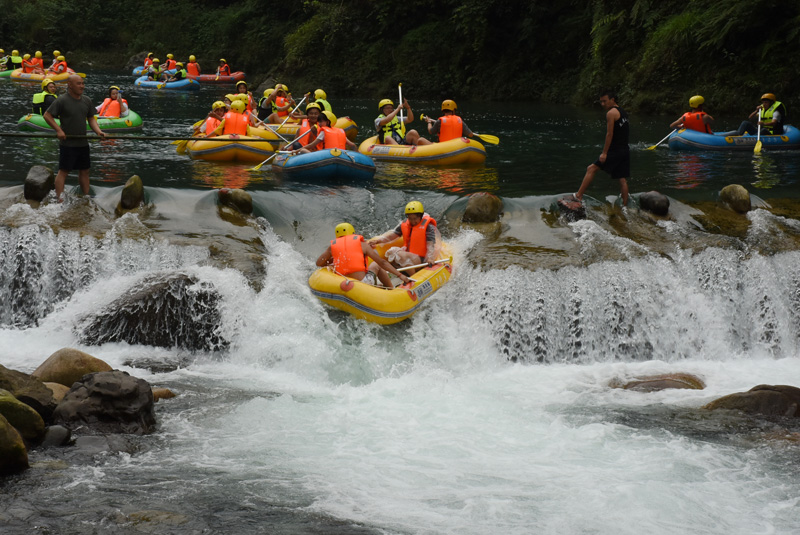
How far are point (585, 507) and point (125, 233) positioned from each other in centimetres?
656

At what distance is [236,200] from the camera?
11.3m

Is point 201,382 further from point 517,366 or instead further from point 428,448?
point 517,366

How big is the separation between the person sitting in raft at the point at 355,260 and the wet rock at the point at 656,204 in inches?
145

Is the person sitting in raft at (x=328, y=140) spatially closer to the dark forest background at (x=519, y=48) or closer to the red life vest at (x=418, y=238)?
the red life vest at (x=418, y=238)

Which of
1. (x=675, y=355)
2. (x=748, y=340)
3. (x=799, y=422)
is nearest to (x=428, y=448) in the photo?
(x=799, y=422)

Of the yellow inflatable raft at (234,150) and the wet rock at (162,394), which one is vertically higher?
the yellow inflatable raft at (234,150)

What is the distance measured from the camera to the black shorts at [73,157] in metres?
10.6

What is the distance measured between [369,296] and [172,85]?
27.1 m

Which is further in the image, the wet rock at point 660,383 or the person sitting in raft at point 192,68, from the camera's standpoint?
the person sitting in raft at point 192,68

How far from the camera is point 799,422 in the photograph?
24.7ft

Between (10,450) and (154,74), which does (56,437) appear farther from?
(154,74)

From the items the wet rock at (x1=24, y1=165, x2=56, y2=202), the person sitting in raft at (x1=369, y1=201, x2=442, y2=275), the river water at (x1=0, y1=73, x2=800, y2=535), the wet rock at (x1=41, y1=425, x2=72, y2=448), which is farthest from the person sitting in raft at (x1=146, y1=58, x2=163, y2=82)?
the wet rock at (x1=41, y1=425, x2=72, y2=448)

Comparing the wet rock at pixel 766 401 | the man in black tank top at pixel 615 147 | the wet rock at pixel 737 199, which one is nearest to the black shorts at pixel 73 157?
the man in black tank top at pixel 615 147

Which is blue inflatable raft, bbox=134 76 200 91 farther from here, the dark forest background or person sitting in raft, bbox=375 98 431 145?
person sitting in raft, bbox=375 98 431 145
